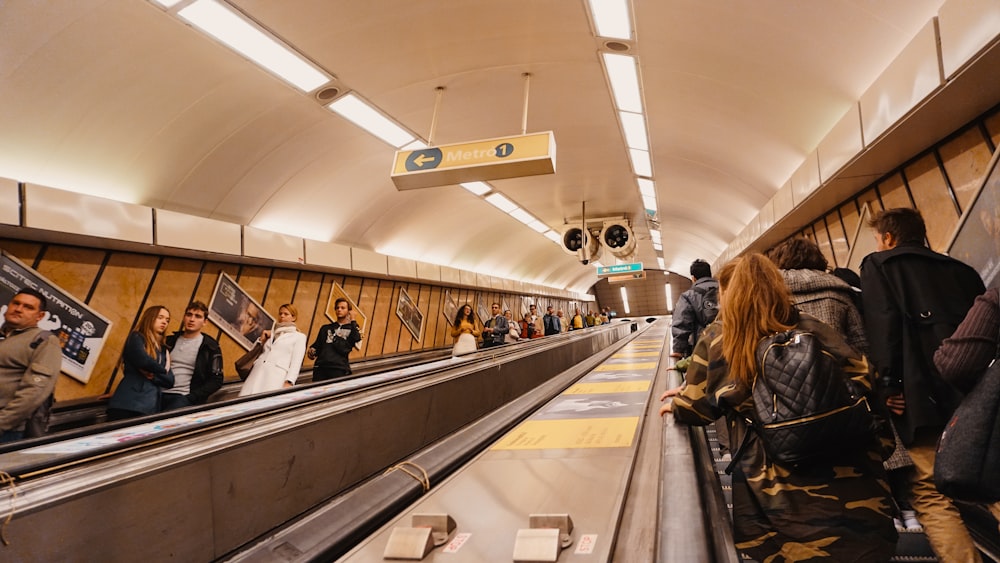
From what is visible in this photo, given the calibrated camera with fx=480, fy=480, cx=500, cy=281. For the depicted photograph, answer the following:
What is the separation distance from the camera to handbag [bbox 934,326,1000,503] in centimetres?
128

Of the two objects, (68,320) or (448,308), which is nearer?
(68,320)

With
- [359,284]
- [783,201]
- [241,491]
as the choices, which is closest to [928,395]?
[241,491]

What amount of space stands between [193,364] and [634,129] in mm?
6457

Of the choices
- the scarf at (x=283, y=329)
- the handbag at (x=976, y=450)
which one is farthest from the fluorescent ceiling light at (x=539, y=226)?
the handbag at (x=976, y=450)

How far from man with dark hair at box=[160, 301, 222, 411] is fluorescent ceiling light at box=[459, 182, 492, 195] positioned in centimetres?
594

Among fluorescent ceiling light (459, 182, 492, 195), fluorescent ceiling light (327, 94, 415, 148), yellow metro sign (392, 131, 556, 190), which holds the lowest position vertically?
yellow metro sign (392, 131, 556, 190)

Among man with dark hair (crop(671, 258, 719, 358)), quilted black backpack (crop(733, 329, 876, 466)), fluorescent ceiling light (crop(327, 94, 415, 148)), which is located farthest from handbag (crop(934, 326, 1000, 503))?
fluorescent ceiling light (crop(327, 94, 415, 148))

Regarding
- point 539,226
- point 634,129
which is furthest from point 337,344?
point 539,226

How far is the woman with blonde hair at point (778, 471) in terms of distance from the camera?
61.6 inches

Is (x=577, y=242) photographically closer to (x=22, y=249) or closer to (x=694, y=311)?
(x=694, y=311)

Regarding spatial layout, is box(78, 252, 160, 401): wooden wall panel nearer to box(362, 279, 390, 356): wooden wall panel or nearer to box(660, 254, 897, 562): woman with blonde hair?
box(362, 279, 390, 356): wooden wall panel

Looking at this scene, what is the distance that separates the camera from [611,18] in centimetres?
455

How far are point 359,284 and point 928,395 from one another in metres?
8.86

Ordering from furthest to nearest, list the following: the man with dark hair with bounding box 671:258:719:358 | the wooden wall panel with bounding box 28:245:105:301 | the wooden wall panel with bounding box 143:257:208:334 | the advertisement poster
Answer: the wooden wall panel with bounding box 143:257:208:334, the wooden wall panel with bounding box 28:245:105:301, the advertisement poster, the man with dark hair with bounding box 671:258:719:358
